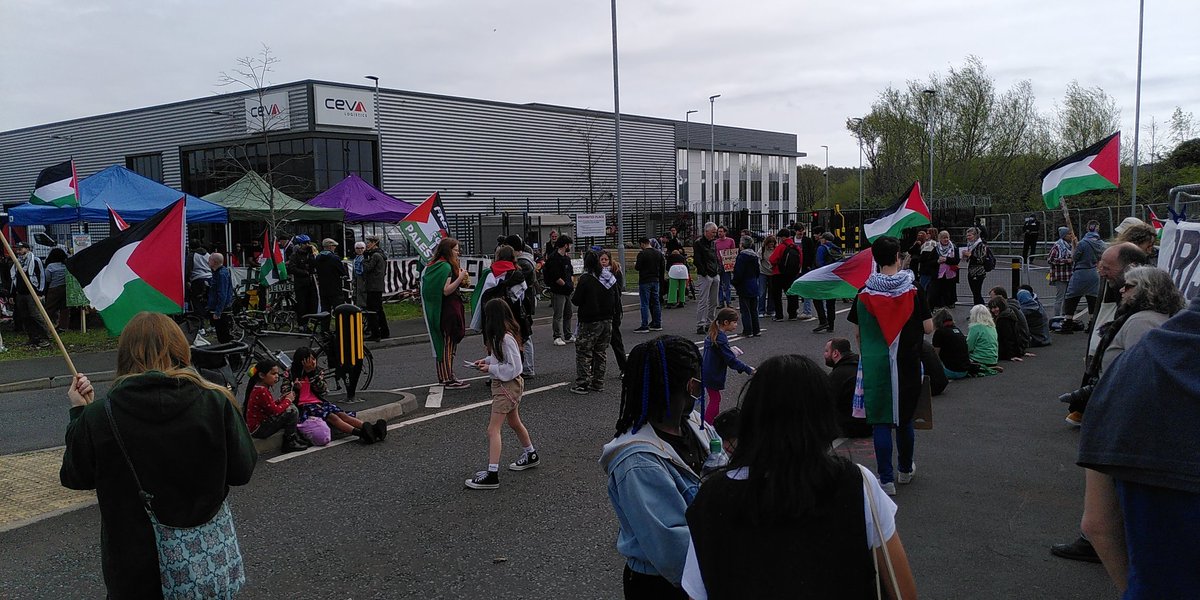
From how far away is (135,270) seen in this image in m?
5.35

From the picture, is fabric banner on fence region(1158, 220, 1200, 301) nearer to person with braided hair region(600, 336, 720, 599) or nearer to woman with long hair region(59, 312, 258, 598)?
person with braided hair region(600, 336, 720, 599)

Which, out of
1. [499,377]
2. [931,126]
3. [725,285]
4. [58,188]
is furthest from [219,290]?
[931,126]

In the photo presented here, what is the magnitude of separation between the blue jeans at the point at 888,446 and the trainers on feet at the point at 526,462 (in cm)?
279

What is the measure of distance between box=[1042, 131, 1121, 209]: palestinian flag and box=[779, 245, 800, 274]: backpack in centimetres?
497

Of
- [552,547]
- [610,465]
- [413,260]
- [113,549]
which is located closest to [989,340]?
[552,547]

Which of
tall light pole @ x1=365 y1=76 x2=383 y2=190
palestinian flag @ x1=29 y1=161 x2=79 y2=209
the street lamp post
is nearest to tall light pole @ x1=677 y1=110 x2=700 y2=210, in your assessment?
the street lamp post

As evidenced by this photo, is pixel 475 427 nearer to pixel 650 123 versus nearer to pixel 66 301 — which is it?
pixel 66 301

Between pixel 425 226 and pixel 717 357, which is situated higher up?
pixel 425 226

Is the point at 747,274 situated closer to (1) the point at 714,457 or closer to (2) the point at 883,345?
(2) the point at 883,345

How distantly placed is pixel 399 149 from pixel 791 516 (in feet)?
135

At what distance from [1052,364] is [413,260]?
51.3ft

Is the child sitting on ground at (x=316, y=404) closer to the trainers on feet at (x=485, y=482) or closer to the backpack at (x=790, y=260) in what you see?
the trainers on feet at (x=485, y=482)

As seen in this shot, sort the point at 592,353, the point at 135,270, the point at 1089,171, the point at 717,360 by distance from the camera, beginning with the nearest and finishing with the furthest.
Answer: the point at 135,270 → the point at 717,360 → the point at 592,353 → the point at 1089,171

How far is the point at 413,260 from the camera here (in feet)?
73.1
